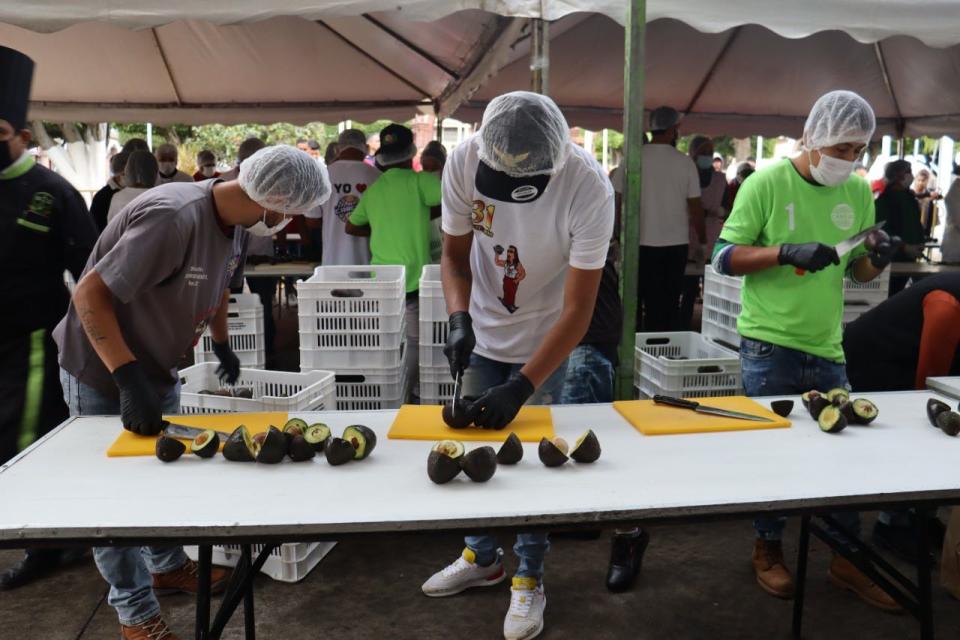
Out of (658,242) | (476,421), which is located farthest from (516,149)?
(658,242)

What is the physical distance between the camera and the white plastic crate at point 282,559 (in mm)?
3145

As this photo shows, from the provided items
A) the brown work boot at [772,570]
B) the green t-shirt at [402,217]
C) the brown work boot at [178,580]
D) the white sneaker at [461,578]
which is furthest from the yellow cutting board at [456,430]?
the green t-shirt at [402,217]

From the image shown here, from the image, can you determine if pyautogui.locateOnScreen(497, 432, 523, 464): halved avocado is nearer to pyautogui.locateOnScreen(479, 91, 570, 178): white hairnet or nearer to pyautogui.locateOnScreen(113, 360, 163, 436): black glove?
pyautogui.locateOnScreen(479, 91, 570, 178): white hairnet

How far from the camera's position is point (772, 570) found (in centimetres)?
314

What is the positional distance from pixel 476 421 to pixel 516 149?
0.78 meters

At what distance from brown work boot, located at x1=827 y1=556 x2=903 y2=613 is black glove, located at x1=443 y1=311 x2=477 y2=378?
5.75ft

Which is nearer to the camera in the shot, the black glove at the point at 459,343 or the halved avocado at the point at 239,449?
the halved avocado at the point at 239,449

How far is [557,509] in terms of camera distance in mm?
1715

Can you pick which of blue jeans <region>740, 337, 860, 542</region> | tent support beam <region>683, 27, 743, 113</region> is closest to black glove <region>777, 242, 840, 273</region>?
blue jeans <region>740, 337, 860, 542</region>

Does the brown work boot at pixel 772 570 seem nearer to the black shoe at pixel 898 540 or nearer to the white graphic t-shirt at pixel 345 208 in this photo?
the black shoe at pixel 898 540

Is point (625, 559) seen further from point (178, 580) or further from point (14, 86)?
point (14, 86)

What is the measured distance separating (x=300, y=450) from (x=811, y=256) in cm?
175

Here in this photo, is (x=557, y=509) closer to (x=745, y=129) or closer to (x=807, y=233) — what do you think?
(x=807, y=233)

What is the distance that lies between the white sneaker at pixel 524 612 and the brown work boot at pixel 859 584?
4.02 ft
